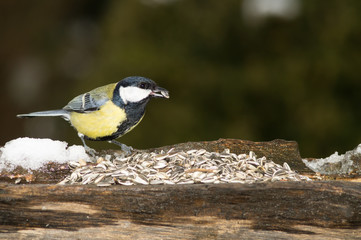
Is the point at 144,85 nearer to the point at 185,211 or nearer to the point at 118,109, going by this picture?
the point at 118,109

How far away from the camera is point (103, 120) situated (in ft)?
8.51

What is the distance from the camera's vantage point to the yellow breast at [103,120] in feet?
8.48

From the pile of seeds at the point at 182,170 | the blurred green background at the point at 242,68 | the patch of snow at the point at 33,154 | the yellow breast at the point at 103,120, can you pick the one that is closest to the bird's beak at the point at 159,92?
the yellow breast at the point at 103,120

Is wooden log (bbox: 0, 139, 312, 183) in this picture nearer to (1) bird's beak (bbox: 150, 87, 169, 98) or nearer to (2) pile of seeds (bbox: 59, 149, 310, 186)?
(2) pile of seeds (bbox: 59, 149, 310, 186)

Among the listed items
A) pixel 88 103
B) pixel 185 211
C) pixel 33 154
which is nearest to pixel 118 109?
pixel 88 103

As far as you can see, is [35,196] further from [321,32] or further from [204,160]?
[321,32]

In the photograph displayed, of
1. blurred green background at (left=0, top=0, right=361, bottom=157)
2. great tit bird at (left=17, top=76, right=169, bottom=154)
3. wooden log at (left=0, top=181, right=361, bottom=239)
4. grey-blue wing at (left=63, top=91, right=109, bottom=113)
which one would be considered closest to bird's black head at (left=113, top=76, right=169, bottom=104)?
great tit bird at (left=17, top=76, right=169, bottom=154)

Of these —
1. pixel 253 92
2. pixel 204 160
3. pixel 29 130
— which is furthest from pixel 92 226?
pixel 29 130

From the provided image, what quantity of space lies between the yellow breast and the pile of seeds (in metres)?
0.20

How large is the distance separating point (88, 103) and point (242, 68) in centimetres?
165

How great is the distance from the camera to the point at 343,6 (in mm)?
3844

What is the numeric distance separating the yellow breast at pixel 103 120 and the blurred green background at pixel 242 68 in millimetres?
1206

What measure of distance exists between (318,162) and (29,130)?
11.3 ft

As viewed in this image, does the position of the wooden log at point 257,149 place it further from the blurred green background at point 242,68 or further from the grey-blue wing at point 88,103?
the blurred green background at point 242,68
